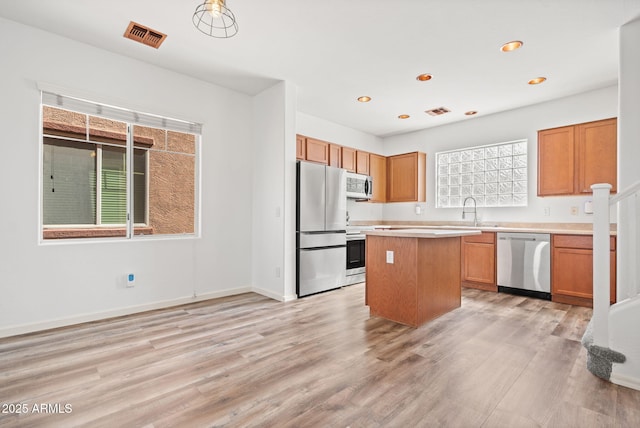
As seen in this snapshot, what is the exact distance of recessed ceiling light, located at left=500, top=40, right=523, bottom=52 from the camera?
301 cm

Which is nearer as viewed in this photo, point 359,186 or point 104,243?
point 104,243

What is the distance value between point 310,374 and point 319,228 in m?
2.41

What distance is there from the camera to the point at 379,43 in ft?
10.1

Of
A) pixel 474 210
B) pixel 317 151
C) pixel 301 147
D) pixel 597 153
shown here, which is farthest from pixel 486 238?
pixel 301 147

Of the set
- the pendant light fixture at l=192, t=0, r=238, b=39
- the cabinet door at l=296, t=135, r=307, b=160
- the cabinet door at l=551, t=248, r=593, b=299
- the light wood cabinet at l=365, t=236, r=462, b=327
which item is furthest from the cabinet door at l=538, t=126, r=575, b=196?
the pendant light fixture at l=192, t=0, r=238, b=39

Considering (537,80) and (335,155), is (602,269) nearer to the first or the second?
(537,80)

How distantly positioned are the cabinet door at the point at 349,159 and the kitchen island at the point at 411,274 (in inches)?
93.0

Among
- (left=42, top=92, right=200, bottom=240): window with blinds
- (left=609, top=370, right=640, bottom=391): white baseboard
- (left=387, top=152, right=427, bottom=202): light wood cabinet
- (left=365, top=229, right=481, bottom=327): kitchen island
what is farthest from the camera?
(left=387, top=152, right=427, bottom=202): light wood cabinet

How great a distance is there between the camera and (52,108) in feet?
10.2

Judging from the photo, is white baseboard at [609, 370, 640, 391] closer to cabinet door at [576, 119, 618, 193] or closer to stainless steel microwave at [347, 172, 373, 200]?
cabinet door at [576, 119, 618, 193]

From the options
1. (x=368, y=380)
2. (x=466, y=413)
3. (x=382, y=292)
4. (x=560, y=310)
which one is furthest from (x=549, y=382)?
(x=560, y=310)

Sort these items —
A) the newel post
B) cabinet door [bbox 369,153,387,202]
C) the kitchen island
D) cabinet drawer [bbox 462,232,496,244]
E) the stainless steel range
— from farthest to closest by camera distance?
cabinet door [bbox 369,153,387,202], the stainless steel range, cabinet drawer [bbox 462,232,496,244], the kitchen island, the newel post

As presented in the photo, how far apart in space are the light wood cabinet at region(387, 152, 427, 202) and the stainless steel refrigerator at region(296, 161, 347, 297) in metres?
1.85

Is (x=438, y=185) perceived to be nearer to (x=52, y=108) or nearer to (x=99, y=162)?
(x=99, y=162)
